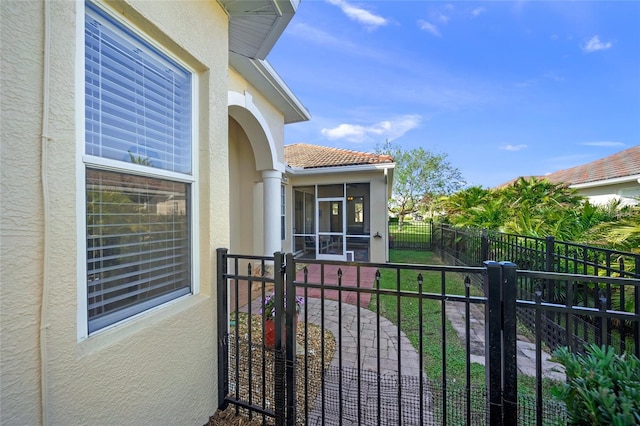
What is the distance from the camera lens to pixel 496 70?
53.1 feet

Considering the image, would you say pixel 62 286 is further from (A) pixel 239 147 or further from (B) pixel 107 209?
(A) pixel 239 147

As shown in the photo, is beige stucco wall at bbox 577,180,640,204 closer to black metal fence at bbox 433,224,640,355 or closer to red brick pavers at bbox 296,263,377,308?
black metal fence at bbox 433,224,640,355

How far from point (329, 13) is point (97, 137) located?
7.71 meters

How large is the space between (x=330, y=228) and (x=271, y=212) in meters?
4.54

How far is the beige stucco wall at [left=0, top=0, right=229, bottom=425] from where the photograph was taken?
3.77 feet

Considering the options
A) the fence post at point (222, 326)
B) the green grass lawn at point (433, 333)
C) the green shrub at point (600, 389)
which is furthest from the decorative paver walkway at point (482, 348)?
the fence post at point (222, 326)

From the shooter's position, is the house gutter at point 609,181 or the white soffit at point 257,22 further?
the house gutter at point 609,181

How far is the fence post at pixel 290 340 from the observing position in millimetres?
2279

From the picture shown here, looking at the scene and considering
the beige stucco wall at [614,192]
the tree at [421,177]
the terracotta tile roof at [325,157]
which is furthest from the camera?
the tree at [421,177]

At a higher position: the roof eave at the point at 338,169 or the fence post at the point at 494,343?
the roof eave at the point at 338,169

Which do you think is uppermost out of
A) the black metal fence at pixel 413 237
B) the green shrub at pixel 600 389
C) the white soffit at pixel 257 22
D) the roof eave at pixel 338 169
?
the white soffit at pixel 257 22

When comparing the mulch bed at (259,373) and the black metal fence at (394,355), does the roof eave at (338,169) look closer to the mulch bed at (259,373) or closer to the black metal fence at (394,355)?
the black metal fence at (394,355)

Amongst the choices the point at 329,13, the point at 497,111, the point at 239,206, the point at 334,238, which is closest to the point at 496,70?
the point at 497,111

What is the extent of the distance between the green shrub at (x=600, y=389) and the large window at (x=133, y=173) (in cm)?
263
